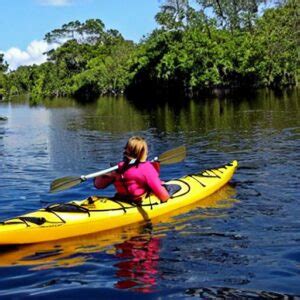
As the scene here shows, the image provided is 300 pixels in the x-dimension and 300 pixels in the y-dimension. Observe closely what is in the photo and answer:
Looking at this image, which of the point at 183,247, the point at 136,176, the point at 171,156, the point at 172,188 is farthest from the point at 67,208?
the point at 171,156

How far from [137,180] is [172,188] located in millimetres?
1291

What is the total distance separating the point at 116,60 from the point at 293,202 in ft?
223

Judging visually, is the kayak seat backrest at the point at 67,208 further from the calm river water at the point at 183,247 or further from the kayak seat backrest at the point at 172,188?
the kayak seat backrest at the point at 172,188

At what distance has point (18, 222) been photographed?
6.41m

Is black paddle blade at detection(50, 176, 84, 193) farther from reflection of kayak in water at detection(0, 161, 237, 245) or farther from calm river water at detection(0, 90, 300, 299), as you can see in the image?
calm river water at detection(0, 90, 300, 299)

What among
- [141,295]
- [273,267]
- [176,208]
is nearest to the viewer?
[141,295]

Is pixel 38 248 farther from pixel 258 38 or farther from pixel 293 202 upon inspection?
pixel 258 38

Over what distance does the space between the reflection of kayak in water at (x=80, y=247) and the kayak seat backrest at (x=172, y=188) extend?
434 mm

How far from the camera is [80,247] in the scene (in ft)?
21.2

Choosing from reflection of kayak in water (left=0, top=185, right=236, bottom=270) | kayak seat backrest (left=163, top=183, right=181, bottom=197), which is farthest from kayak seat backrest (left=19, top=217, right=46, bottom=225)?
kayak seat backrest (left=163, top=183, right=181, bottom=197)

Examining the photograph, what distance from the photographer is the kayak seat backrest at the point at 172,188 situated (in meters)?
8.16

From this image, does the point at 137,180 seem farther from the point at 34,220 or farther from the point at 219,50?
the point at 219,50

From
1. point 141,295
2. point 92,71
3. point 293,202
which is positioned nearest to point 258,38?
point 92,71

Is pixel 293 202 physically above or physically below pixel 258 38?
below
